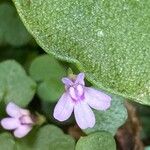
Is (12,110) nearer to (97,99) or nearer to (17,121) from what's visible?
(17,121)

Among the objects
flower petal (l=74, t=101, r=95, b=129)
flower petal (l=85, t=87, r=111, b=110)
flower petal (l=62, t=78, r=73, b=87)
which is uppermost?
flower petal (l=62, t=78, r=73, b=87)

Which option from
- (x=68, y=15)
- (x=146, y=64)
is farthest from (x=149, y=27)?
(x=68, y=15)

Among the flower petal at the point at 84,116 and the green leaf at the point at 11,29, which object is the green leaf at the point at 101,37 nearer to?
the flower petal at the point at 84,116

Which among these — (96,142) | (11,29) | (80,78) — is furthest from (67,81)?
(11,29)

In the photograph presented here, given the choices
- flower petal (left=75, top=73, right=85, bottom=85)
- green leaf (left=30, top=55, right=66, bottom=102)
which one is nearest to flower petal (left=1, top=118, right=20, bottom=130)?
green leaf (left=30, top=55, right=66, bottom=102)

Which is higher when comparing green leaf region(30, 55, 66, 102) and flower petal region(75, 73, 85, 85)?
flower petal region(75, 73, 85, 85)

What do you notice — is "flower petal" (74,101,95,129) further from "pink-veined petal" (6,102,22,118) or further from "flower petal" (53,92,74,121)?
"pink-veined petal" (6,102,22,118)

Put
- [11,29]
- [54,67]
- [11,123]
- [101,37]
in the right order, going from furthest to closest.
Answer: [11,29]
[54,67]
[11,123]
[101,37]
